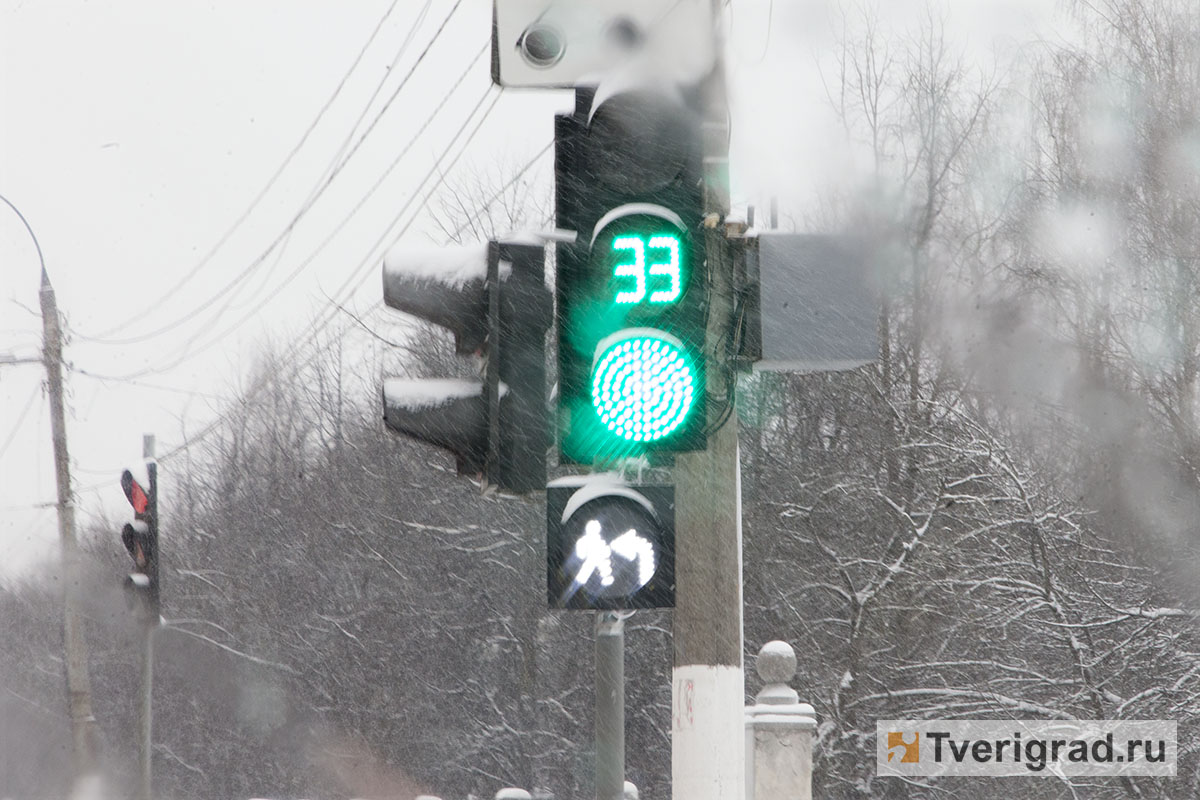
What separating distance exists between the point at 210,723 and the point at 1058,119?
72.8ft

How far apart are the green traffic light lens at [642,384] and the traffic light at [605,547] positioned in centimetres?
18

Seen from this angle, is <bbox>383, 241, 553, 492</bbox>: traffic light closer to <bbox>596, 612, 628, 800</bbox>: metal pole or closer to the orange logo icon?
<bbox>596, 612, 628, 800</bbox>: metal pole

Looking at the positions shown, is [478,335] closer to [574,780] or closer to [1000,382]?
[1000,382]

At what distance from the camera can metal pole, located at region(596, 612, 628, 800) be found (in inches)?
171

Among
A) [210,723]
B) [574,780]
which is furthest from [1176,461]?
[210,723]

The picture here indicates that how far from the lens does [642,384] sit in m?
3.88

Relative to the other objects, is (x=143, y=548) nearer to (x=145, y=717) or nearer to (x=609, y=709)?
(x=145, y=717)

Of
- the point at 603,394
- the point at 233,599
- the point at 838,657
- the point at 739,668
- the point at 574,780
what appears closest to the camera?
the point at 603,394

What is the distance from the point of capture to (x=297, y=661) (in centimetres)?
2928

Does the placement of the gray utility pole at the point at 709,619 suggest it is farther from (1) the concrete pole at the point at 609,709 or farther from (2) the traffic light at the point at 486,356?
(2) the traffic light at the point at 486,356

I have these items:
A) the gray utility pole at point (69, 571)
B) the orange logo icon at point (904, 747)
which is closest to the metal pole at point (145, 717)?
the gray utility pole at point (69, 571)

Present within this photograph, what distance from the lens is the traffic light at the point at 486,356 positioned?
12.7ft

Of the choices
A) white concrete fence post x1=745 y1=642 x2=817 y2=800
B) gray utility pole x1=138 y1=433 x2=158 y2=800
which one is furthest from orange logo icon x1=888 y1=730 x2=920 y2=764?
gray utility pole x1=138 y1=433 x2=158 y2=800

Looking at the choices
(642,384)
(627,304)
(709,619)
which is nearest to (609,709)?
(709,619)
